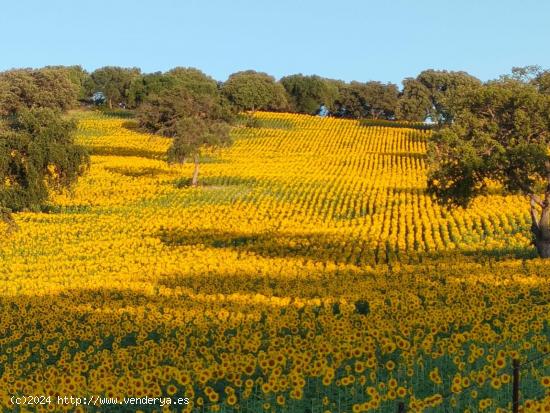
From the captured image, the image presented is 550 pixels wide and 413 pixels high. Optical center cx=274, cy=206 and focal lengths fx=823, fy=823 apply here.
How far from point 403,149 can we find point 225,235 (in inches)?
2038

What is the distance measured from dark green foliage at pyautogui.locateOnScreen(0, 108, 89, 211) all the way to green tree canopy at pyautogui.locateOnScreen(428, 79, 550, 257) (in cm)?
2593

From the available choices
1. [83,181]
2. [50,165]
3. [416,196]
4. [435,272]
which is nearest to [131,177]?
[83,181]

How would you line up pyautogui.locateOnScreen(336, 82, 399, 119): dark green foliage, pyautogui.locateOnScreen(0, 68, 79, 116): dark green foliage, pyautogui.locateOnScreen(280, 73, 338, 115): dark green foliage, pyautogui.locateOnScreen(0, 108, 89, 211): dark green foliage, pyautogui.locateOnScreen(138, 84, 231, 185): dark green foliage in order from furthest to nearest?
pyautogui.locateOnScreen(280, 73, 338, 115): dark green foliage → pyautogui.locateOnScreen(336, 82, 399, 119): dark green foliage → pyautogui.locateOnScreen(0, 68, 79, 116): dark green foliage → pyautogui.locateOnScreen(138, 84, 231, 185): dark green foliage → pyautogui.locateOnScreen(0, 108, 89, 211): dark green foliage

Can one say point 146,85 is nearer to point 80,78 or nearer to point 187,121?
point 80,78

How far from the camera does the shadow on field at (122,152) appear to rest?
82125 millimetres

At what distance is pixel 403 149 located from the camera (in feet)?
299

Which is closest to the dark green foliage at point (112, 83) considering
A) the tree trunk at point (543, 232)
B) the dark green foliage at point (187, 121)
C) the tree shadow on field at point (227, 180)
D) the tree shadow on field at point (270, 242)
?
the dark green foliage at point (187, 121)

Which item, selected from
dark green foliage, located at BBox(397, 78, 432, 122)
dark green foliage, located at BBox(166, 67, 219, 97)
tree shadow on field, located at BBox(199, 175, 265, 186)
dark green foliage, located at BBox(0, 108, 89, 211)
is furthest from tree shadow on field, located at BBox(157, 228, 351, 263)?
dark green foliage, located at BBox(397, 78, 432, 122)

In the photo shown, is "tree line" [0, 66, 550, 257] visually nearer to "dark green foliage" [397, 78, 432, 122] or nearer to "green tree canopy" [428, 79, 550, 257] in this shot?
"green tree canopy" [428, 79, 550, 257]

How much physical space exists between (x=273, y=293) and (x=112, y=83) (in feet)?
419

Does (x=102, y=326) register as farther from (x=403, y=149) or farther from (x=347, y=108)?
(x=347, y=108)

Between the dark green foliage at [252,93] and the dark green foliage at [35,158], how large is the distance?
71787mm

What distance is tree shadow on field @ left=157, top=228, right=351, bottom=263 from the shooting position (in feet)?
122

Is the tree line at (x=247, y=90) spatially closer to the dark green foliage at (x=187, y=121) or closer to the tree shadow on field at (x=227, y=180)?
the dark green foliage at (x=187, y=121)
